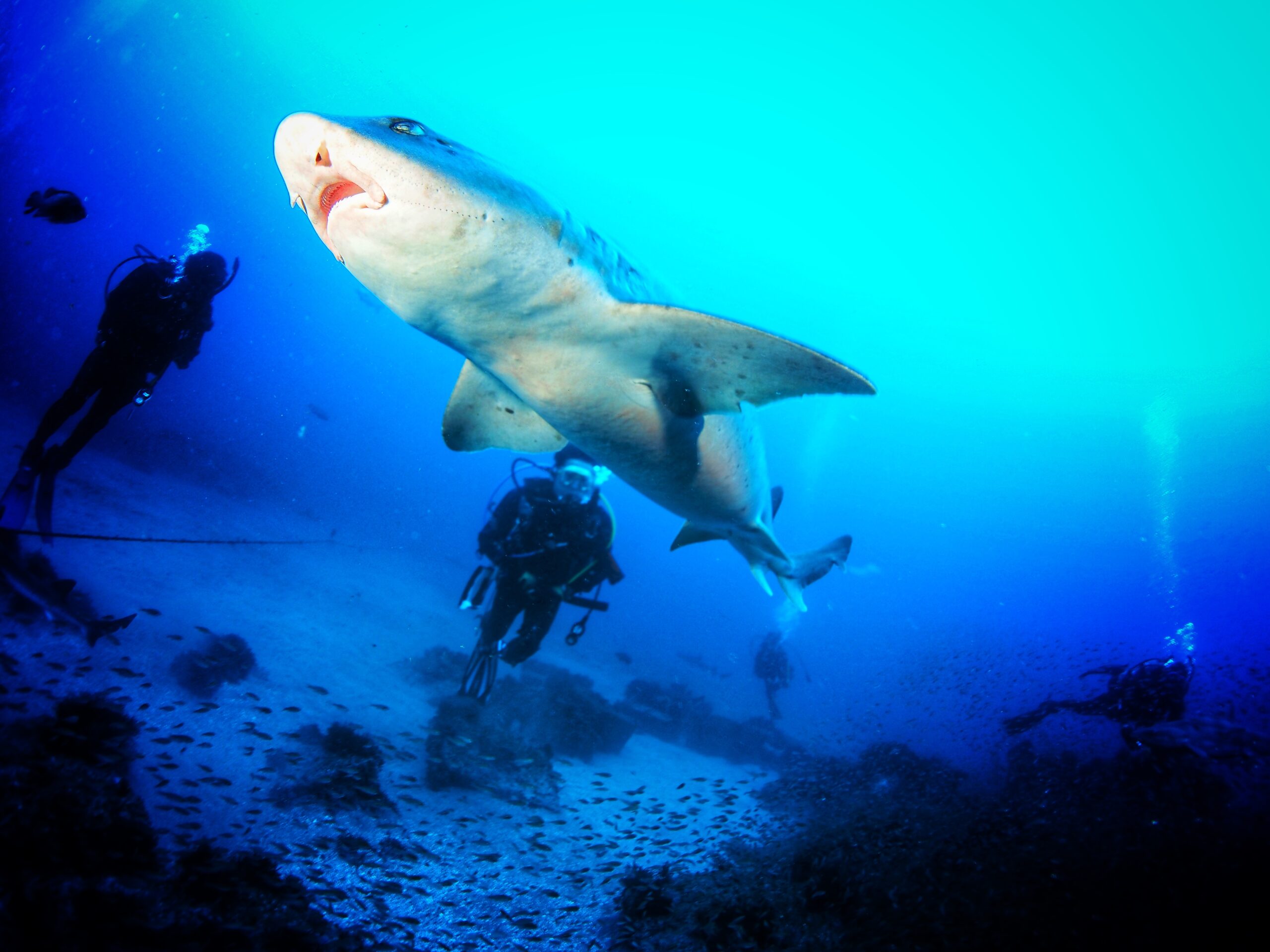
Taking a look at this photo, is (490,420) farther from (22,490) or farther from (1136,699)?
(1136,699)

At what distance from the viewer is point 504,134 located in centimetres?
4912

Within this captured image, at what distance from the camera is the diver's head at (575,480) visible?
23.3 ft

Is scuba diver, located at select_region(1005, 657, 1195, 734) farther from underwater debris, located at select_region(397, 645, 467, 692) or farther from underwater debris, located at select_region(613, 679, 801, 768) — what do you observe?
underwater debris, located at select_region(397, 645, 467, 692)

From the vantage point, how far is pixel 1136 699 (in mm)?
6539

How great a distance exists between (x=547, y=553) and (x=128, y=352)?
5815mm

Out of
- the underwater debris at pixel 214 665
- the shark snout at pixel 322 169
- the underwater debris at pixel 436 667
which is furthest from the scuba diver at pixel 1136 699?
the underwater debris at pixel 214 665

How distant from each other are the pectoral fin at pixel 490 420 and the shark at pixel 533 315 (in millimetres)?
16

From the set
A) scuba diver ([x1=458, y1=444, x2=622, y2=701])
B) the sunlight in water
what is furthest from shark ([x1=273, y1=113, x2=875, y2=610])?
the sunlight in water

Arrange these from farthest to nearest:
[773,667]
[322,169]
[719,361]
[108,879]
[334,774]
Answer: [773,667], [334,774], [108,879], [719,361], [322,169]

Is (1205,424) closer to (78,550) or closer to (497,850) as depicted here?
(497,850)

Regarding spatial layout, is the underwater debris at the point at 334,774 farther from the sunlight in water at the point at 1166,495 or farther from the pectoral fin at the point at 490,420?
the sunlight in water at the point at 1166,495

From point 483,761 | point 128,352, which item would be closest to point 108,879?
point 483,761

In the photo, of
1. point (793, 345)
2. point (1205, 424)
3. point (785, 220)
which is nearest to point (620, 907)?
point (793, 345)

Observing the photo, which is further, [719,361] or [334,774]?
[334,774]
